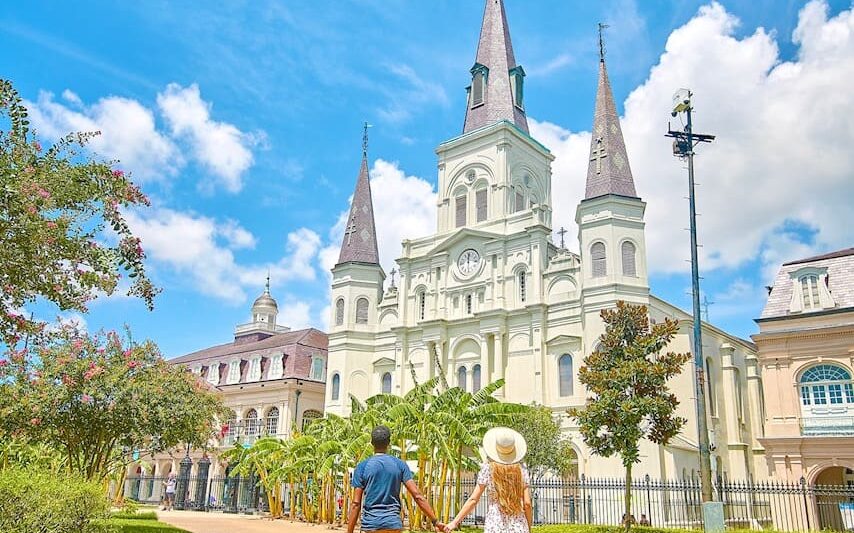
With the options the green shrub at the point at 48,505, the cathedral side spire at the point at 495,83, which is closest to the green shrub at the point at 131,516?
the green shrub at the point at 48,505

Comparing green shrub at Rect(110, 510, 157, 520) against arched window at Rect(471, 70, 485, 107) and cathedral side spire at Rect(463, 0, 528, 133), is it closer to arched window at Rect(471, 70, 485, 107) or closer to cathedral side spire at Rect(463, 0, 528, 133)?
cathedral side spire at Rect(463, 0, 528, 133)

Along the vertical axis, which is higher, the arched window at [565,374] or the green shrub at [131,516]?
the arched window at [565,374]

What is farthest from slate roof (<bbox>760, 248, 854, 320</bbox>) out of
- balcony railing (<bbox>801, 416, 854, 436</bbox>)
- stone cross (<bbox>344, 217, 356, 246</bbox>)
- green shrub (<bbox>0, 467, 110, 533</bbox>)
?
stone cross (<bbox>344, 217, 356, 246</bbox>)

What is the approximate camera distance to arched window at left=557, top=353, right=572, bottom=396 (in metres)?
38.0

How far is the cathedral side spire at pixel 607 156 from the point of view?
3875 centimetres

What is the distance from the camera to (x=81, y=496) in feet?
39.3

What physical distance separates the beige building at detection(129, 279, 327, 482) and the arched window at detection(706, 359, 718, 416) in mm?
26550

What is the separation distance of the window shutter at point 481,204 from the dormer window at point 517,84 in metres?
8.50

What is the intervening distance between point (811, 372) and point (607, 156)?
649 inches

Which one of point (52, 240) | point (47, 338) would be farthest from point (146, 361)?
point (52, 240)

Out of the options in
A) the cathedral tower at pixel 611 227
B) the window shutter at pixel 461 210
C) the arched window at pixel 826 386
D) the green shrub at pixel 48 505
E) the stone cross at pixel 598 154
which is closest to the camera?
the green shrub at pixel 48 505

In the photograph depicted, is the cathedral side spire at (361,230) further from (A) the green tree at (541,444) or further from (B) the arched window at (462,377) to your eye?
(A) the green tree at (541,444)

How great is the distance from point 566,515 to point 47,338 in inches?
1012

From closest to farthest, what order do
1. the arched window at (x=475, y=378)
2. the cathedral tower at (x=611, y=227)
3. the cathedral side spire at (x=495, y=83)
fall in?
the cathedral tower at (x=611, y=227) → the arched window at (x=475, y=378) → the cathedral side spire at (x=495, y=83)
